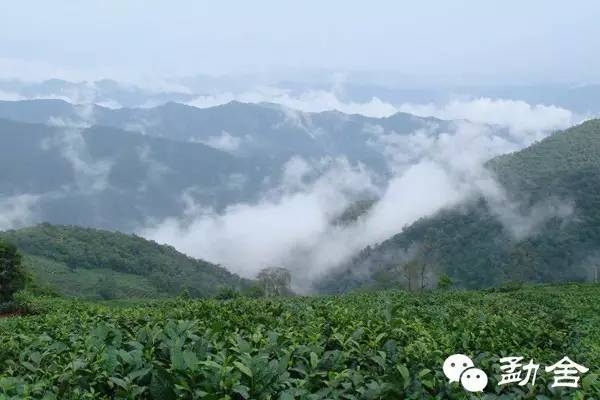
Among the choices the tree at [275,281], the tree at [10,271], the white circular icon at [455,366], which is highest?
the tree at [10,271]

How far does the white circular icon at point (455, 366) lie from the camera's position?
4.35 metres

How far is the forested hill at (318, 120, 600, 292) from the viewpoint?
110 m

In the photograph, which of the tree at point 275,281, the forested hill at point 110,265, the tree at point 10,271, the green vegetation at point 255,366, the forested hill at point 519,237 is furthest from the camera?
the forested hill at point 519,237

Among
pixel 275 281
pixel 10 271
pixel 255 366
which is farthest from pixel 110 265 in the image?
pixel 255 366

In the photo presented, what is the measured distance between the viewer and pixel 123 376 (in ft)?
14.4

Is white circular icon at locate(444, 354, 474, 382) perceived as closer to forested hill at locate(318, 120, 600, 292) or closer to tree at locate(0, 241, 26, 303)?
tree at locate(0, 241, 26, 303)

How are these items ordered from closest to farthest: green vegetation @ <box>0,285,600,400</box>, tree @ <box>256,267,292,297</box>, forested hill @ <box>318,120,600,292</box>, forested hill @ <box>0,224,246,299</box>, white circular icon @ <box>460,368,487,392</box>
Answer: green vegetation @ <box>0,285,600,400</box>, white circular icon @ <box>460,368,487,392</box>, tree @ <box>256,267,292,297</box>, forested hill @ <box>0,224,246,299</box>, forested hill @ <box>318,120,600,292</box>

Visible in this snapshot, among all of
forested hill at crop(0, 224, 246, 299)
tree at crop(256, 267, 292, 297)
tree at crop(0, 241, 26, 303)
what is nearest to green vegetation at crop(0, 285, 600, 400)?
tree at crop(0, 241, 26, 303)

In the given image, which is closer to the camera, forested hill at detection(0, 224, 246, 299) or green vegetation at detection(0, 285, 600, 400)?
green vegetation at detection(0, 285, 600, 400)

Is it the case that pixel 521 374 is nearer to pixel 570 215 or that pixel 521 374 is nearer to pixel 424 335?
pixel 424 335

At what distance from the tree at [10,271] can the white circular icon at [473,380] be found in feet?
130

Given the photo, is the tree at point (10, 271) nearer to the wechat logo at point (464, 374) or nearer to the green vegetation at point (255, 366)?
the green vegetation at point (255, 366)
